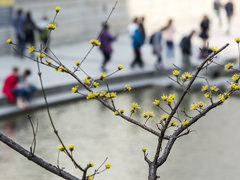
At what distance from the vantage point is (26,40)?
20672mm

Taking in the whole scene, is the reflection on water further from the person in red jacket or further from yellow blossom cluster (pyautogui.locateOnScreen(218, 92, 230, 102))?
yellow blossom cluster (pyautogui.locateOnScreen(218, 92, 230, 102))

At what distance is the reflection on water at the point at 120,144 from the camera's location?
1064 centimetres

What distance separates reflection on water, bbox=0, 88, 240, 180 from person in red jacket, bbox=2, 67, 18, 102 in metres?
0.71

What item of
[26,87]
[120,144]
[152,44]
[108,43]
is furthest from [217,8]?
[120,144]

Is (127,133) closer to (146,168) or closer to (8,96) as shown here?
(146,168)

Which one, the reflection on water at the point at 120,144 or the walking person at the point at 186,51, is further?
the walking person at the point at 186,51

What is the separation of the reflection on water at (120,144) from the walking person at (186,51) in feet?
7.49

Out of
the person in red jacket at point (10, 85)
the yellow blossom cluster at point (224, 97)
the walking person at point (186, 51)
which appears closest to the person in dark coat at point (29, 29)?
the walking person at point (186, 51)

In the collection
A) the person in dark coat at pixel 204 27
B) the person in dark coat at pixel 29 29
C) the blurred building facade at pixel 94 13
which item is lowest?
the person in dark coat at pixel 29 29

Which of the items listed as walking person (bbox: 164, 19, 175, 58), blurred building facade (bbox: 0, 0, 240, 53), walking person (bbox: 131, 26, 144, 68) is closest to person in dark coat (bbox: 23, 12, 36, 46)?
blurred building facade (bbox: 0, 0, 240, 53)

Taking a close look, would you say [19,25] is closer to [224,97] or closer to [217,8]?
[217,8]

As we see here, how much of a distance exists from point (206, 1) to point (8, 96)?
15.5m

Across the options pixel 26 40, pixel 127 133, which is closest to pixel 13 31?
pixel 26 40

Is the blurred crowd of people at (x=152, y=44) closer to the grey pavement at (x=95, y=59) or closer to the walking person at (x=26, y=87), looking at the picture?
the grey pavement at (x=95, y=59)
